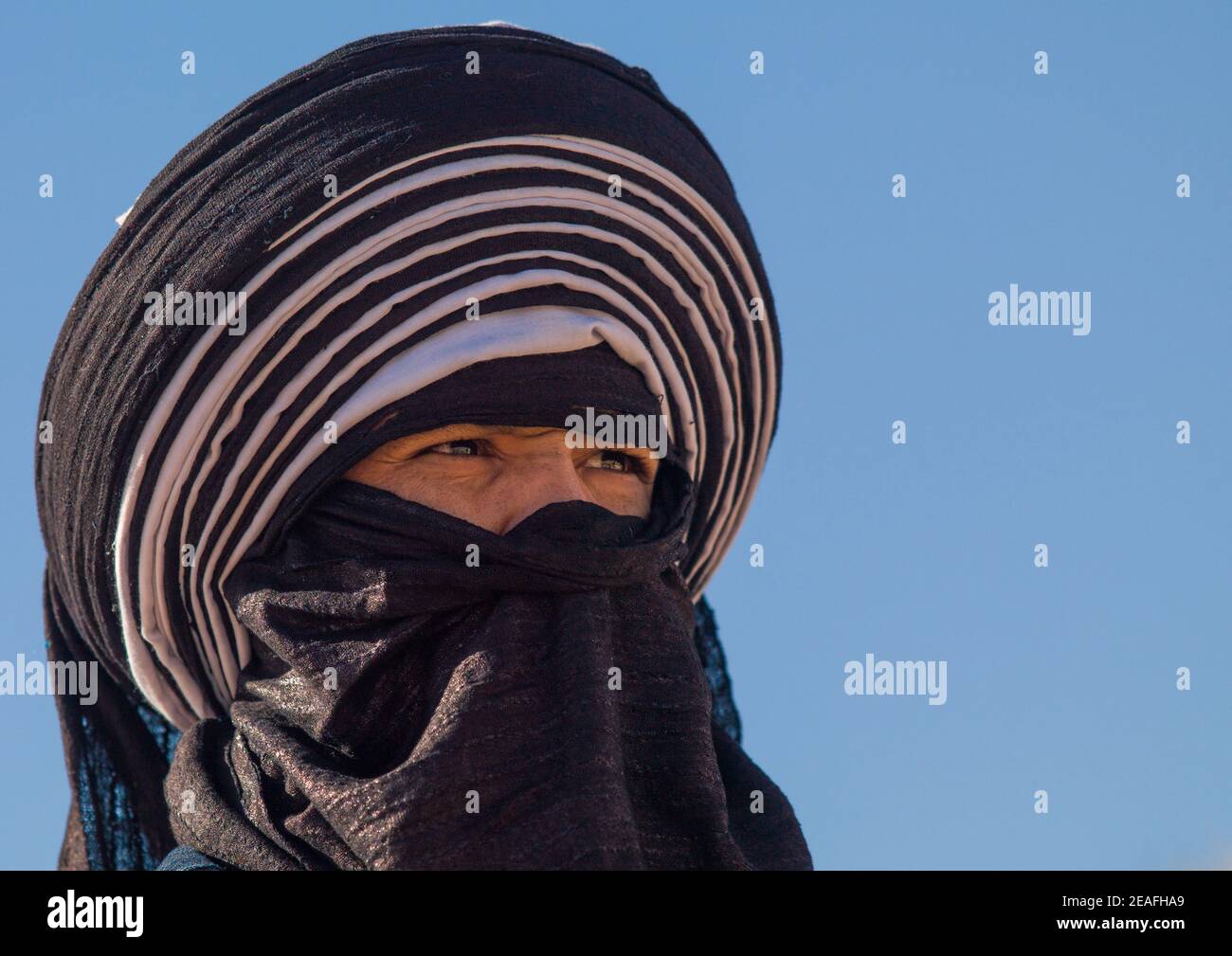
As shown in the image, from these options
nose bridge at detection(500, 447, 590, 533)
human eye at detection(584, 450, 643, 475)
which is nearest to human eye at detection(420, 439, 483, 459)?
nose bridge at detection(500, 447, 590, 533)

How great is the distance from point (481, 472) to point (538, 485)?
14 centimetres

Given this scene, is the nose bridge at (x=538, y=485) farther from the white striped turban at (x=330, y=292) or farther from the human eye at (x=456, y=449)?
the white striped turban at (x=330, y=292)

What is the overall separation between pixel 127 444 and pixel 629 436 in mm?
1119

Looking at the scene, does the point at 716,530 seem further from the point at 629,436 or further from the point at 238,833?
the point at 238,833

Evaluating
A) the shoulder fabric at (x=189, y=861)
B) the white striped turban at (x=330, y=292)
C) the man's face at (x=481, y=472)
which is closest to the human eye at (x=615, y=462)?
the man's face at (x=481, y=472)

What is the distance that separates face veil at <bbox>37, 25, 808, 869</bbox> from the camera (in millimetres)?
4168

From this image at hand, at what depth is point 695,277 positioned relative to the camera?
5027 millimetres

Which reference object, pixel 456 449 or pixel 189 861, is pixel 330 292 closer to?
pixel 456 449

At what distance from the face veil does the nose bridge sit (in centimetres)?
4

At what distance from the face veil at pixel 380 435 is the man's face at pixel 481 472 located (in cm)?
5

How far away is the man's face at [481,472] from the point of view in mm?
4430

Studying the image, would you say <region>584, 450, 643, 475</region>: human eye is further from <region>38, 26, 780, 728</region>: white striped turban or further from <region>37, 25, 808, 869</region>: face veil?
<region>38, 26, 780, 728</region>: white striped turban

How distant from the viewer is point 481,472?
4.50m
